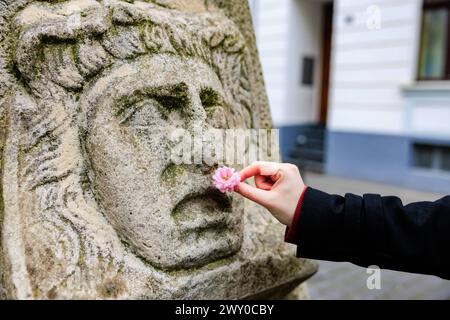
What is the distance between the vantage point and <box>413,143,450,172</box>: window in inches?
219

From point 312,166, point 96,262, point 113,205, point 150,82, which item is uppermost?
point 150,82

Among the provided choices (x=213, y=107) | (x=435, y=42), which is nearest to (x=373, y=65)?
(x=435, y=42)

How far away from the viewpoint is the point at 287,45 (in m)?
7.16

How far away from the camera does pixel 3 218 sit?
1.18 meters

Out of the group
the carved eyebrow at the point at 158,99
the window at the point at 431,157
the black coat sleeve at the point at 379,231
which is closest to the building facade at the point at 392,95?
the window at the point at 431,157

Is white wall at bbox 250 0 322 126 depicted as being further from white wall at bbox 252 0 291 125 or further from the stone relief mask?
the stone relief mask

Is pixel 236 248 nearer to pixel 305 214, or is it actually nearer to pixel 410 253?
pixel 305 214

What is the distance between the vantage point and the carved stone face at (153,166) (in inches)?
46.7

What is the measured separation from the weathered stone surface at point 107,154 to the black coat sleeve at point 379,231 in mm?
319

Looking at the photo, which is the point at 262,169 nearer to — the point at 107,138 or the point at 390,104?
the point at 107,138

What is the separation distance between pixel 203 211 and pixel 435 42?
530 cm

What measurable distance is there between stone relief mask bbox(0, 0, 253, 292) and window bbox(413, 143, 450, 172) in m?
5.00

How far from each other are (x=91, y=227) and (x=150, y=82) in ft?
1.33
